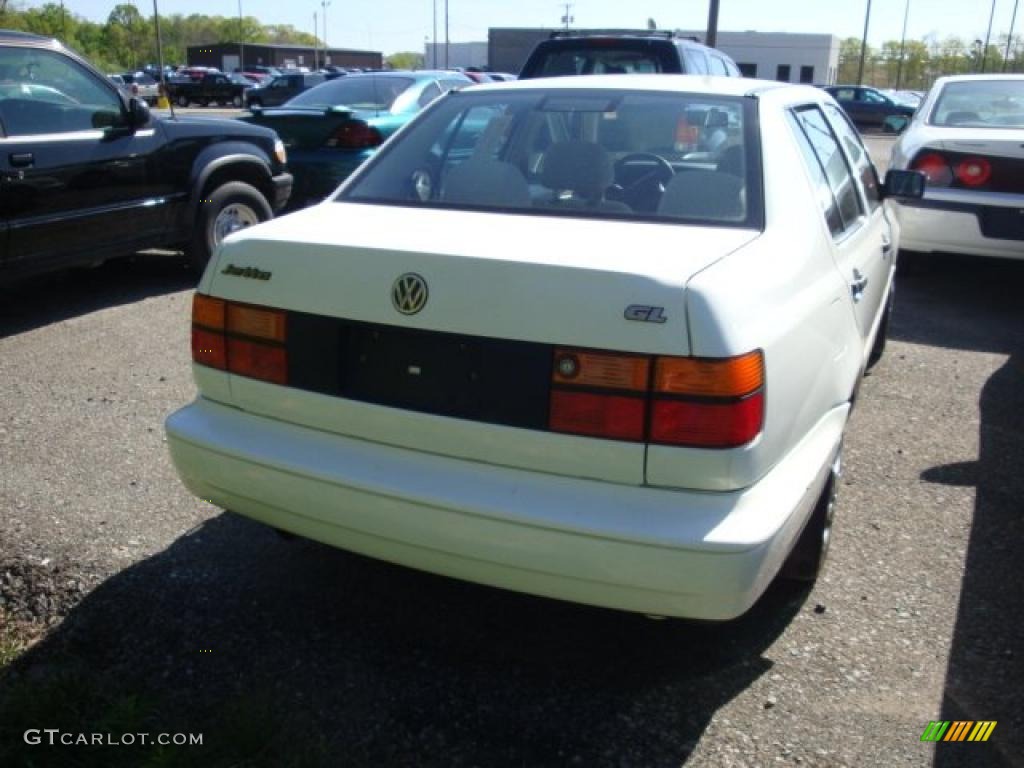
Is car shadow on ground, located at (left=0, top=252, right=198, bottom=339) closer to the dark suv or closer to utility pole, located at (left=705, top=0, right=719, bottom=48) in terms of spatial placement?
the dark suv

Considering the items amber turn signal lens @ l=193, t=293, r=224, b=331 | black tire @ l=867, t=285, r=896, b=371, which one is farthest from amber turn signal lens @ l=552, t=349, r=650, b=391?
black tire @ l=867, t=285, r=896, b=371

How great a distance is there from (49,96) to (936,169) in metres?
6.01

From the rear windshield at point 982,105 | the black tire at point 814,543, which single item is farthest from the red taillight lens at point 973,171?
the black tire at point 814,543

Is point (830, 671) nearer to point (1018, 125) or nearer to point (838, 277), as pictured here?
point (838, 277)

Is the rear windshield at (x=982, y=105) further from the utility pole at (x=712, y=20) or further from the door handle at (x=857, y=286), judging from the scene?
the utility pole at (x=712, y=20)

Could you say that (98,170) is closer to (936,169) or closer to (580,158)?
(580,158)

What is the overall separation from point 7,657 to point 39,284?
5233 millimetres

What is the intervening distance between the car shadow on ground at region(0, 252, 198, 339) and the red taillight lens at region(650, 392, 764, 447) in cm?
511

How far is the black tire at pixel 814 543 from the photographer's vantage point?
10.6 feet

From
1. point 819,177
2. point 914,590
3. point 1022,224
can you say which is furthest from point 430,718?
point 1022,224

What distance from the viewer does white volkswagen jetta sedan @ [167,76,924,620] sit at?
2.38m

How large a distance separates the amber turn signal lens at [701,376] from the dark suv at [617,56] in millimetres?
7437

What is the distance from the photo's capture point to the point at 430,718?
270cm

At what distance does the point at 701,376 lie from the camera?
7.70ft
